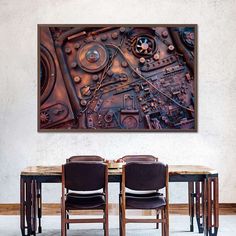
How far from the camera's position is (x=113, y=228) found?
5.57 meters

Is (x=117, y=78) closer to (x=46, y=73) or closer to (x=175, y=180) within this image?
(x=46, y=73)

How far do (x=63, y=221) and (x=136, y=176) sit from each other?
2.79ft

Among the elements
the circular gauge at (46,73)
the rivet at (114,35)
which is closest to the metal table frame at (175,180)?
the circular gauge at (46,73)

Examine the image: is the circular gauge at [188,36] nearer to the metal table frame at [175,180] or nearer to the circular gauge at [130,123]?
the circular gauge at [130,123]

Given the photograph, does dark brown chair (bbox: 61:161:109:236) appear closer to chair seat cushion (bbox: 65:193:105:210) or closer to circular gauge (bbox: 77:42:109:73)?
chair seat cushion (bbox: 65:193:105:210)

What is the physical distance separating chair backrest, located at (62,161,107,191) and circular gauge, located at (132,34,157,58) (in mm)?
2292

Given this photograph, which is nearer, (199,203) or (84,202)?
(84,202)

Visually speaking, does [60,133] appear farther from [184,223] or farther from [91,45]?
[184,223]

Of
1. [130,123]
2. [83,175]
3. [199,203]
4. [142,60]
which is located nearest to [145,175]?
[83,175]

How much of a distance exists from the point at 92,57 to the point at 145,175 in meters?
2.37

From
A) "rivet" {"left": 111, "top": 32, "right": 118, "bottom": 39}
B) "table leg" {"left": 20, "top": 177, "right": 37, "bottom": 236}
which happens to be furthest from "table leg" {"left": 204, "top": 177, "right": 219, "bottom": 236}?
"rivet" {"left": 111, "top": 32, "right": 118, "bottom": 39}

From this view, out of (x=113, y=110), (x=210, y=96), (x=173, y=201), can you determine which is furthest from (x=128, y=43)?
(x=173, y=201)

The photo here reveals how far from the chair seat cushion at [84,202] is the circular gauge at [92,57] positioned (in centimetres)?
210

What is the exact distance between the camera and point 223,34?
21.1ft
